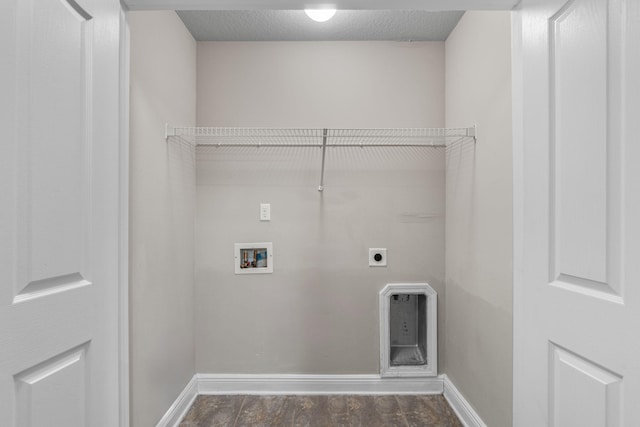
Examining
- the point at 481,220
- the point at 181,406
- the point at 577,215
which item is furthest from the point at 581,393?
the point at 181,406

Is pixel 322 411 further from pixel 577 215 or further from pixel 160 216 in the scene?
pixel 577 215

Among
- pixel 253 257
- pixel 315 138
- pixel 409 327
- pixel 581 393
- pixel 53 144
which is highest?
pixel 315 138

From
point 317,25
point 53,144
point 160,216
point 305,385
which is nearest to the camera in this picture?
point 53,144

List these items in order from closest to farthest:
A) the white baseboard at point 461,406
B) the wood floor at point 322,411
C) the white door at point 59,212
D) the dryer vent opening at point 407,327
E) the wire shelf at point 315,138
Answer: the white door at point 59,212
the white baseboard at point 461,406
the wood floor at point 322,411
the wire shelf at point 315,138
the dryer vent opening at point 407,327

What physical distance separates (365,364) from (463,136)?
1.64 m

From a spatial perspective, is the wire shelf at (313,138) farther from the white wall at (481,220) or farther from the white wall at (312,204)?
the white wall at (481,220)

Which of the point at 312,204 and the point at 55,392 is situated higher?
the point at 312,204

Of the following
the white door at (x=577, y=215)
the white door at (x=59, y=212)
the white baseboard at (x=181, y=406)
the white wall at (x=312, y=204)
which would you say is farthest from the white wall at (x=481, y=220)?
the white baseboard at (x=181, y=406)

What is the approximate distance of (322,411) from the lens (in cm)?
217

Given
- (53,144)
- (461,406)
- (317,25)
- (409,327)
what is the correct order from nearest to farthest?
(53,144)
(461,406)
(317,25)
(409,327)

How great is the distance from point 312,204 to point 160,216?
0.98 meters

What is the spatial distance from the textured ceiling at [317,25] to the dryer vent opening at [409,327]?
1701 mm

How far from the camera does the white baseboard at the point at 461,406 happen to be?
1913 millimetres

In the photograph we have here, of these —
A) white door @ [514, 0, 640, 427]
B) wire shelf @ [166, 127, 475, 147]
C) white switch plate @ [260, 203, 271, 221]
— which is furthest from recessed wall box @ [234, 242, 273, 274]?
white door @ [514, 0, 640, 427]
